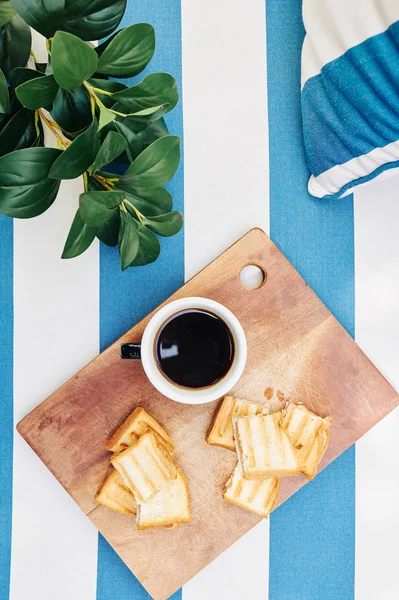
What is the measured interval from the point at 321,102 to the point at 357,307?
0.34 m

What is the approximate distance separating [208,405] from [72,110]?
49cm

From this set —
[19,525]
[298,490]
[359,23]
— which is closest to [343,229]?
[359,23]

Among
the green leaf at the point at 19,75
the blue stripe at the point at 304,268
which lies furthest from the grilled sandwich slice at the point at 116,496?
the green leaf at the point at 19,75

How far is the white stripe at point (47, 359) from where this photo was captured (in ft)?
3.04

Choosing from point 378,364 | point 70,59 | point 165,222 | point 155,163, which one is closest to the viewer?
point 70,59

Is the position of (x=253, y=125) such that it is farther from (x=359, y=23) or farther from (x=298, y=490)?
(x=298, y=490)

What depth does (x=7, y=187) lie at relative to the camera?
2.05 feet

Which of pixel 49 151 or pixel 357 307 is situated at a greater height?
pixel 49 151

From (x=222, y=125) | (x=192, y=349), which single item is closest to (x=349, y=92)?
(x=222, y=125)

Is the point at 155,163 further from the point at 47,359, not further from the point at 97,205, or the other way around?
the point at 47,359

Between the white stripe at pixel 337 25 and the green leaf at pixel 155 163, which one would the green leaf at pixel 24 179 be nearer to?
the green leaf at pixel 155 163

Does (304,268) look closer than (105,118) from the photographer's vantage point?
No

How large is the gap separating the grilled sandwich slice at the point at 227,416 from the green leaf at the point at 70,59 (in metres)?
0.53

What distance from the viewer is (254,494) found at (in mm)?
895
